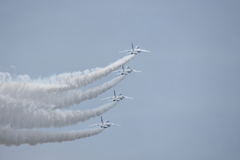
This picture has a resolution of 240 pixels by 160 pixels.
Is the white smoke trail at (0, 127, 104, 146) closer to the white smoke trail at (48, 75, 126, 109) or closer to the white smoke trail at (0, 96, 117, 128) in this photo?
the white smoke trail at (0, 96, 117, 128)

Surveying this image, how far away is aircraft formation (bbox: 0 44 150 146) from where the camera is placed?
8319 cm

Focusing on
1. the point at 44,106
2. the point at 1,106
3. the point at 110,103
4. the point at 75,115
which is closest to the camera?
the point at 1,106

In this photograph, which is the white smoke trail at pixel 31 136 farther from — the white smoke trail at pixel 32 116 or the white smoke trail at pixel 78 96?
the white smoke trail at pixel 78 96

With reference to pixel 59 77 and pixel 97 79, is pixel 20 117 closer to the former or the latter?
pixel 59 77

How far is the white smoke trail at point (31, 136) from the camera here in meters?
83.1

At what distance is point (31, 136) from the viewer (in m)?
86.9

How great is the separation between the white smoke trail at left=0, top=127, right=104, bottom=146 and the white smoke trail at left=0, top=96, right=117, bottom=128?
730 mm

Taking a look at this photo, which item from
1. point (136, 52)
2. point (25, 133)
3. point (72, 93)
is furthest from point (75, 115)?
point (136, 52)

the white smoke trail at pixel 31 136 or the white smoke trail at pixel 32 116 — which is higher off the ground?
the white smoke trail at pixel 32 116

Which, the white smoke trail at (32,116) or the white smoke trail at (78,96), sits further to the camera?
the white smoke trail at (78,96)

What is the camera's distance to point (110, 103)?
108 metres

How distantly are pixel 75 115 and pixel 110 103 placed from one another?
1247 cm

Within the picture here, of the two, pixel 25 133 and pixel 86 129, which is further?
pixel 86 129

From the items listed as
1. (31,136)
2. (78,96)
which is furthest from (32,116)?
(78,96)
